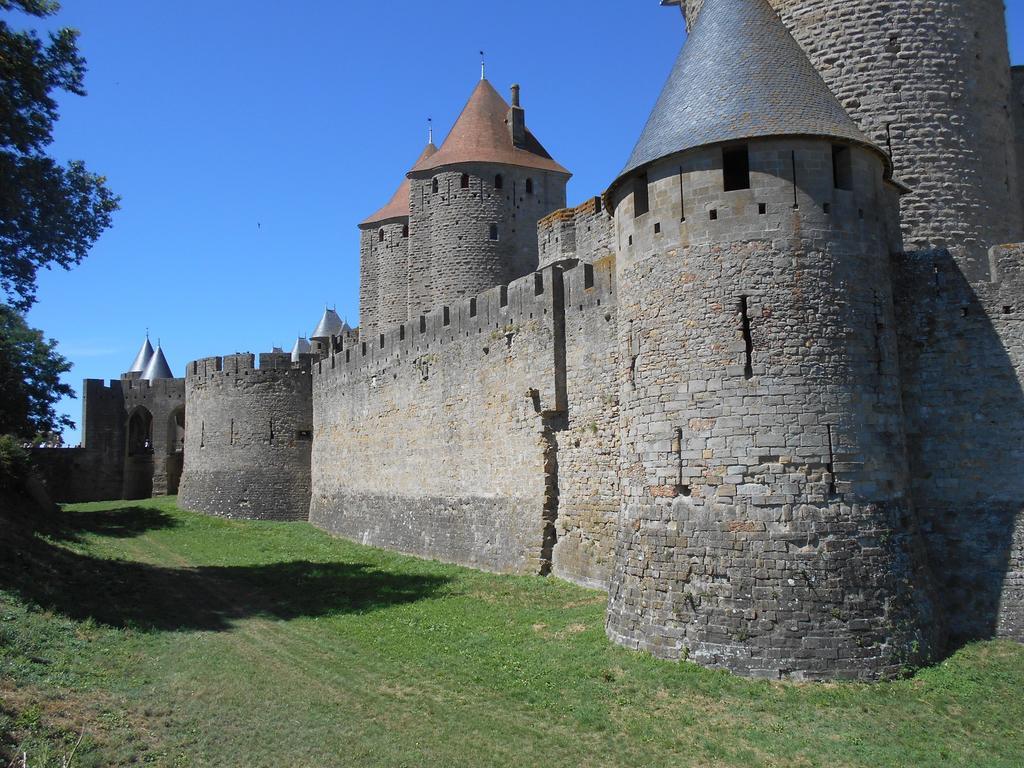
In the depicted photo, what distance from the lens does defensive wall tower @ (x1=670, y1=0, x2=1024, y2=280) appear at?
14188 millimetres

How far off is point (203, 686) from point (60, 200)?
34.2 ft

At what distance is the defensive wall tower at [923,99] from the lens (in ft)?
46.5

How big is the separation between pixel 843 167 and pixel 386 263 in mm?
25368

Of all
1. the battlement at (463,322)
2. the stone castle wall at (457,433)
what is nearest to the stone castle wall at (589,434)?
the stone castle wall at (457,433)

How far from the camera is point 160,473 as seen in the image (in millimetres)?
43312

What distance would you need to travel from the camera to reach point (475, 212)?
30547 mm

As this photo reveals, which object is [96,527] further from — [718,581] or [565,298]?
[718,581]

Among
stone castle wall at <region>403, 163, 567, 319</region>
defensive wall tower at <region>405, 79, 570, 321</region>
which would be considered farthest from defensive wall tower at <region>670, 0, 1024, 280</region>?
stone castle wall at <region>403, 163, 567, 319</region>

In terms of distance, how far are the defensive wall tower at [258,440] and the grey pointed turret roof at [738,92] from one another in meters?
22.3

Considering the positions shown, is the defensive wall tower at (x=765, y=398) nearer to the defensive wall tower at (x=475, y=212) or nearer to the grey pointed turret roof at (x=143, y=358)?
the defensive wall tower at (x=475, y=212)

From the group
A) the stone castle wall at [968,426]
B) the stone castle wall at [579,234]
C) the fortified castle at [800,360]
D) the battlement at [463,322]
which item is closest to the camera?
the fortified castle at [800,360]

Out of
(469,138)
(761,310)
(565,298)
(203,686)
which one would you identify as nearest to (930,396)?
(761,310)

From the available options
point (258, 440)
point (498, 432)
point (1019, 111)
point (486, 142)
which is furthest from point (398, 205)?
point (1019, 111)

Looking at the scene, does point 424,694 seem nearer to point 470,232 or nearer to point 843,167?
point 843,167
